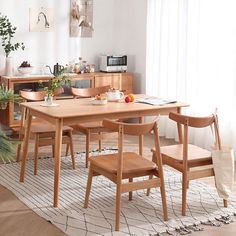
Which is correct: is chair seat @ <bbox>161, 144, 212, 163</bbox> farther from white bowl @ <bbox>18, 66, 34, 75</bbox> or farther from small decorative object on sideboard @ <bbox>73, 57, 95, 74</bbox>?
small decorative object on sideboard @ <bbox>73, 57, 95, 74</bbox>

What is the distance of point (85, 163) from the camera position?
5.02 m

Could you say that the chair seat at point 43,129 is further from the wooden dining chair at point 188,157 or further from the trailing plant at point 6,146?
the trailing plant at point 6,146

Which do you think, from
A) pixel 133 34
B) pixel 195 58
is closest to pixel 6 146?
pixel 195 58

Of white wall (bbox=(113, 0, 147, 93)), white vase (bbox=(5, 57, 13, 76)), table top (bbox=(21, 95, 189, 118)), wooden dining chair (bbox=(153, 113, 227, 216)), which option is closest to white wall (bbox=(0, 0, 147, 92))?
white wall (bbox=(113, 0, 147, 93))

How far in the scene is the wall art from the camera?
6.71 metres

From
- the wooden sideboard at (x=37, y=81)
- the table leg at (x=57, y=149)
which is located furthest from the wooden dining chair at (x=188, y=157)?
the wooden sideboard at (x=37, y=81)

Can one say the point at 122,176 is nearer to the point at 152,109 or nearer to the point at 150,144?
the point at 152,109

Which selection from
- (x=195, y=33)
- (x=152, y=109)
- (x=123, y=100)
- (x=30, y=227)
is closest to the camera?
(x=30, y=227)

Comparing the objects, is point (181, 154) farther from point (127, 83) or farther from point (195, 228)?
point (127, 83)

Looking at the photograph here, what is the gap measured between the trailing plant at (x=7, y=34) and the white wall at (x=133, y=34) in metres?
1.47

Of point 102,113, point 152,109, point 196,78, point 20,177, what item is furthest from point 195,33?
point 20,177

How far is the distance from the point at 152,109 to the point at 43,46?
2.82 metres

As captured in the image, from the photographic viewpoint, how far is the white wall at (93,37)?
20.8 ft

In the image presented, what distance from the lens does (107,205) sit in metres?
3.84
